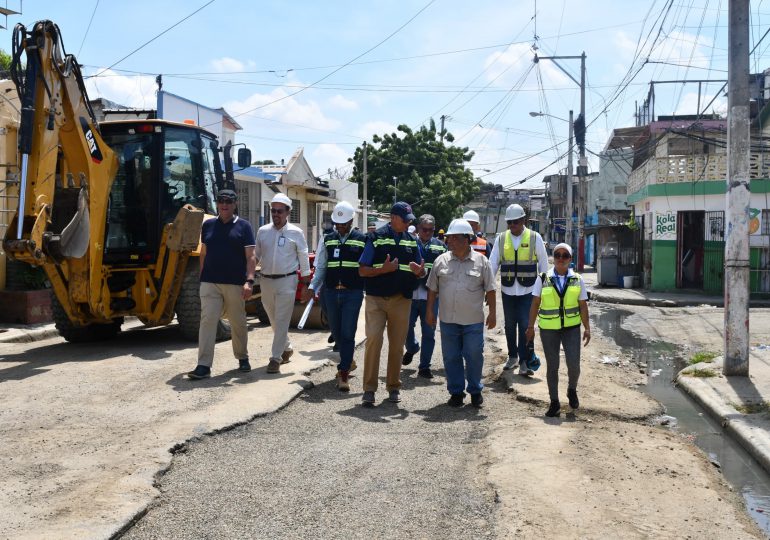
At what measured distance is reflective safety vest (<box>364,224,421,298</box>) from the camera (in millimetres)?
7371

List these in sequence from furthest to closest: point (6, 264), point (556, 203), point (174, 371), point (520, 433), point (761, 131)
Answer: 1. point (556, 203)
2. point (761, 131)
3. point (6, 264)
4. point (174, 371)
5. point (520, 433)

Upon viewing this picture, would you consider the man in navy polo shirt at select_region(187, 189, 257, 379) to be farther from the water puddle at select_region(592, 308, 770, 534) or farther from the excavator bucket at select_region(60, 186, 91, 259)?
the water puddle at select_region(592, 308, 770, 534)

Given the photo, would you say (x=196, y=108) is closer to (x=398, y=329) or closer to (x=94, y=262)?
(x=94, y=262)

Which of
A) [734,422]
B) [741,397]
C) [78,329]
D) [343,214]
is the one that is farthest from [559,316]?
[78,329]

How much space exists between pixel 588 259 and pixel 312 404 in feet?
168

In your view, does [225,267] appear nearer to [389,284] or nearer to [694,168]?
[389,284]

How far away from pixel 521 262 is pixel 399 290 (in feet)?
6.99

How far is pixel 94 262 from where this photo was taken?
1015 cm

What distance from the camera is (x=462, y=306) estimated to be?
7.40 metres

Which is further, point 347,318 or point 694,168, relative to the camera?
point 694,168

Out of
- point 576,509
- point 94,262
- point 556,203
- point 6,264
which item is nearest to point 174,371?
point 94,262

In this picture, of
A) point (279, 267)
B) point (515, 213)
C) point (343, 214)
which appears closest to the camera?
point (343, 214)

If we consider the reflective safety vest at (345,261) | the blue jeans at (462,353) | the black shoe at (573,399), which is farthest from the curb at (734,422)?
the reflective safety vest at (345,261)

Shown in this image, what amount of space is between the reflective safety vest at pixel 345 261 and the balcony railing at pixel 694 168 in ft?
65.6
